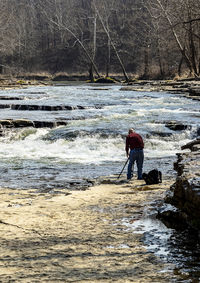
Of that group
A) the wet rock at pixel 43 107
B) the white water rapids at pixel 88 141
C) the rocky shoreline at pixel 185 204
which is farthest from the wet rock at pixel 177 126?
the rocky shoreline at pixel 185 204

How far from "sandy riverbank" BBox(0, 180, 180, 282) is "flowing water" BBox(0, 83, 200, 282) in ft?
1.40

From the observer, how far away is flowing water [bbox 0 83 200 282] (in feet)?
34.2

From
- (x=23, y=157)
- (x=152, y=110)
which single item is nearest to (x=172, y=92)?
(x=152, y=110)

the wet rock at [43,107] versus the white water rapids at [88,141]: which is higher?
the wet rock at [43,107]

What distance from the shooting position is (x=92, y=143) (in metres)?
15.5

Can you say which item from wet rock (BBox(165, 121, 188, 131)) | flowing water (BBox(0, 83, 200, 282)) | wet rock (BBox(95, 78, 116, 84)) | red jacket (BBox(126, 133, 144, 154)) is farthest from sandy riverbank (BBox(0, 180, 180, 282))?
wet rock (BBox(95, 78, 116, 84))

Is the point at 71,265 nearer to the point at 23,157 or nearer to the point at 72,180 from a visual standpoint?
the point at 72,180

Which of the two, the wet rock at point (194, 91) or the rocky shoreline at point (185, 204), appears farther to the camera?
the wet rock at point (194, 91)

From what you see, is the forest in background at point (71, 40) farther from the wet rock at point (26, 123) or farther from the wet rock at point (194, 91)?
the wet rock at point (26, 123)

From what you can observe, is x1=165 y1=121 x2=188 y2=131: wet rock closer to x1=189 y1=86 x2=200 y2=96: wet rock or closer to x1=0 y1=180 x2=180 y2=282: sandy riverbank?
x1=0 y1=180 x2=180 y2=282: sandy riverbank

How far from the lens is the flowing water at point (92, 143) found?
10.4 meters

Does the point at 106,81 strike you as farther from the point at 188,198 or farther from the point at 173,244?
the point at 173,244

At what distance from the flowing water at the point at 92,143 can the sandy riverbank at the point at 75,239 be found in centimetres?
43

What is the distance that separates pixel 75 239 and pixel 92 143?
9644 mm
